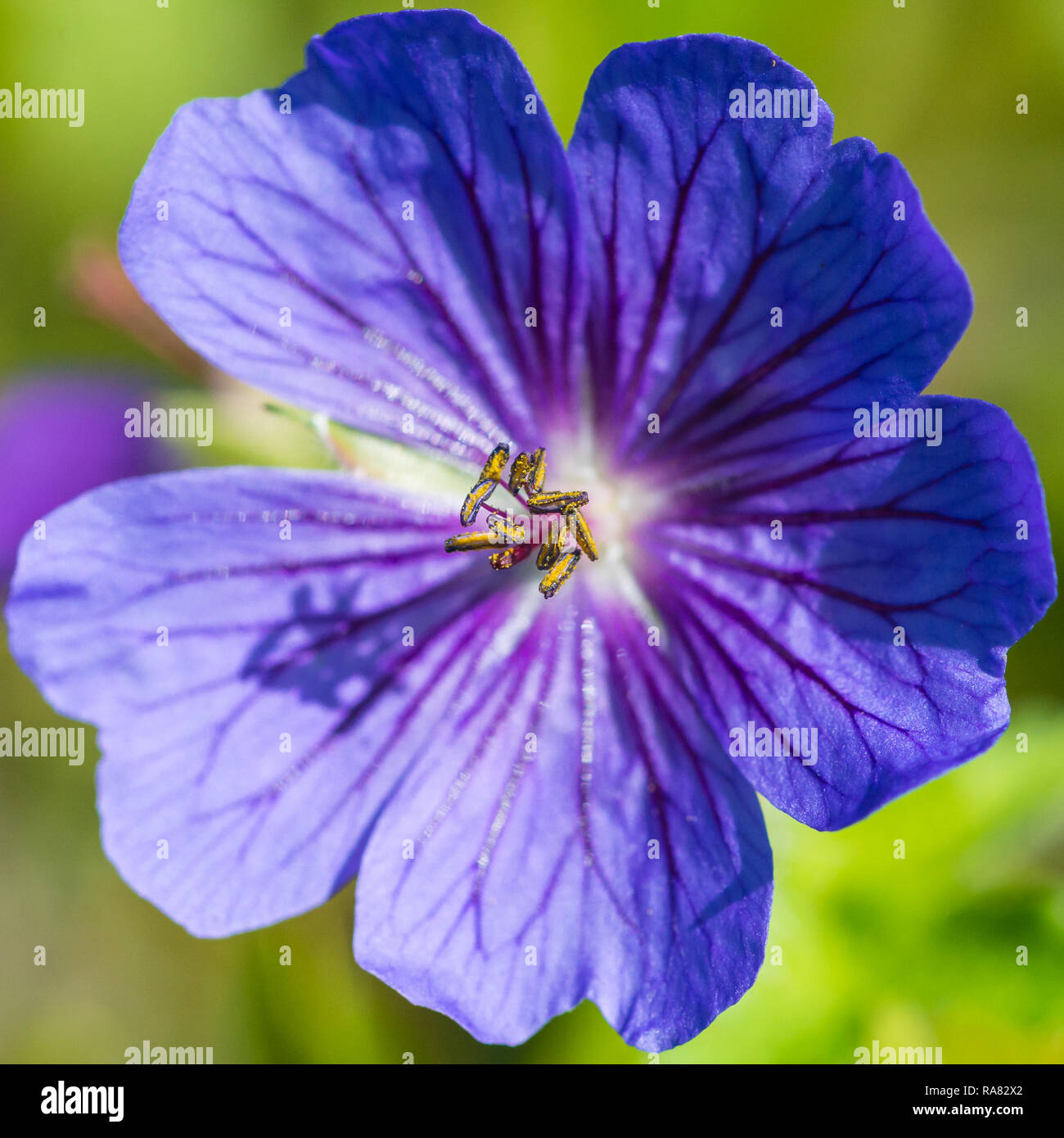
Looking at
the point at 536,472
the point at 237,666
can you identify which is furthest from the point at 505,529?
the point at 237,666

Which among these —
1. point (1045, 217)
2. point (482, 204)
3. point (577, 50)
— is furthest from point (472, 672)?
point (1045, 217)

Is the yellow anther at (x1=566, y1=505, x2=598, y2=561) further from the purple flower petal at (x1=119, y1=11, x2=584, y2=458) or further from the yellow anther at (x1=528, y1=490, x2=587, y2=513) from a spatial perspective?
the purple flower petal at (x1=119, y1=11, x2=584, y2=458)

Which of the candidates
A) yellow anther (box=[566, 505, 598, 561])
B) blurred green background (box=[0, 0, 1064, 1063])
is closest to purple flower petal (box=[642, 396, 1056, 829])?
yellow anther (box=[566, 505, 598, 561])

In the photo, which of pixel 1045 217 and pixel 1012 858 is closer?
pixel 1012 858

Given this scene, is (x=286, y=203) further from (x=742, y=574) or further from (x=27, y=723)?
(x=27, y=723)

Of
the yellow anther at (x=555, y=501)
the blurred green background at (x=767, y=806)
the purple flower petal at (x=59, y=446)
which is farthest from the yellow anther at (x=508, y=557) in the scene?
the purple flower petal at (x=59, y=446)

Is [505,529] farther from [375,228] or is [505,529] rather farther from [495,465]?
[375,228]
